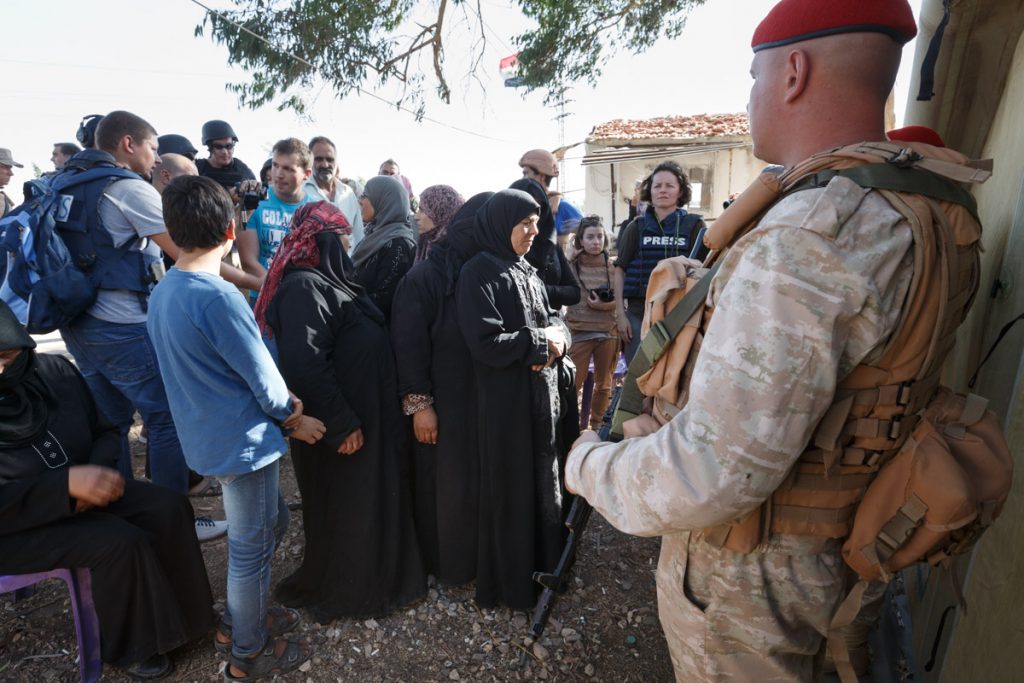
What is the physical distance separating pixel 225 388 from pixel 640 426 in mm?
1457

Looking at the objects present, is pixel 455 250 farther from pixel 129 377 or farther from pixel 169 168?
pixel 169 168

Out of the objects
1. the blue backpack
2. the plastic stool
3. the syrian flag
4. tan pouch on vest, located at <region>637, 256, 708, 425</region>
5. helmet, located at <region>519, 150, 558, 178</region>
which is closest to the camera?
tan pouch on vest, located at <region>637, 256, 708, 425</region>

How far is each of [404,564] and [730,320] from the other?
2122 millimetres

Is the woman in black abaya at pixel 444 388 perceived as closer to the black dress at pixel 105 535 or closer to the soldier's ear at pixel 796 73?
the black dress at pixel 105 535

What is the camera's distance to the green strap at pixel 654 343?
116 cm

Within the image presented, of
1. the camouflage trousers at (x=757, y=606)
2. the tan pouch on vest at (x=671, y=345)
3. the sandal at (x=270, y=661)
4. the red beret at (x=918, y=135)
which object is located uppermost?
the red beret at (x=918, y=135)

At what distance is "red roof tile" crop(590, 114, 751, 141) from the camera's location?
16781mm

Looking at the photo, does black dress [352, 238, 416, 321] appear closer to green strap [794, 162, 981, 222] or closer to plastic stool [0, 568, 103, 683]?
plastic stool [0, 568, 103, 683]

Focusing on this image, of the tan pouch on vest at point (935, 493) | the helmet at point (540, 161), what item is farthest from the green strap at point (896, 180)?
the helmet at point (540, 161)

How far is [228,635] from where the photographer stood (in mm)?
2180

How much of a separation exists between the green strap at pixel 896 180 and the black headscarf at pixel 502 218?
1.55m

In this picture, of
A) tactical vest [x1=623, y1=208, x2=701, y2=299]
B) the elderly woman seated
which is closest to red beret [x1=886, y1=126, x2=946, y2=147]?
tactical vest [x1=623, y1=208, x2=701, y2=299]

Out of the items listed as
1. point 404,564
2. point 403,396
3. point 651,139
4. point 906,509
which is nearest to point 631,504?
point 906,509

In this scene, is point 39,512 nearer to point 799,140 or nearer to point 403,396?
point 403,396
